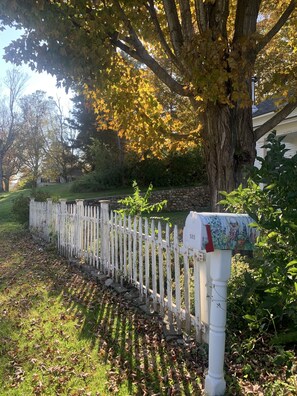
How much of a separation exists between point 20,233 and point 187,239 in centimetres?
1087

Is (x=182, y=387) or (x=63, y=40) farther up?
(x=63, y=40)

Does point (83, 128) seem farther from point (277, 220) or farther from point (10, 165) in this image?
point (277, 220)

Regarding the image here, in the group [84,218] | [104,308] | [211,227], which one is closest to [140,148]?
[84,218]

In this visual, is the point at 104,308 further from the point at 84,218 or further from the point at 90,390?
the point at 84,218

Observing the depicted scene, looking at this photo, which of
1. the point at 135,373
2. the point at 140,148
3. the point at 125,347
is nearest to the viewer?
the point at 135,373

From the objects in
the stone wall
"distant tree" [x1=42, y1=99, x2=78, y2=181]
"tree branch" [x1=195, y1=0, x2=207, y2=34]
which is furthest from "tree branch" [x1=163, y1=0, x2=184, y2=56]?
"distant tree" [x1=42, y1=99, x2=78, y2=181]

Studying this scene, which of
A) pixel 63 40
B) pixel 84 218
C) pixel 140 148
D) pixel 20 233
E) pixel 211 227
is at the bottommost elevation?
pixel 20 233

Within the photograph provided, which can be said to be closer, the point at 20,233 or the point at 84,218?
the point at 84,218

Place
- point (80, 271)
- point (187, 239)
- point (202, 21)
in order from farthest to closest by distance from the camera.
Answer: point (80, 271), point (202, 21), point (187, 239)

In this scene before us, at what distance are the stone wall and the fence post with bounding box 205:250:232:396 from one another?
1658 centimetres

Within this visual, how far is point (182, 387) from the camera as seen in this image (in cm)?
300

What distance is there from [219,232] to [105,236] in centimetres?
366

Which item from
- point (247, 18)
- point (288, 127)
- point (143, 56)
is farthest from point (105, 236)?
point (288, 127)

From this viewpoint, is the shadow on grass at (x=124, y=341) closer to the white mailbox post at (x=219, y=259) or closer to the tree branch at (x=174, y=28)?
the white mailbox post at (x=219, y=259)
